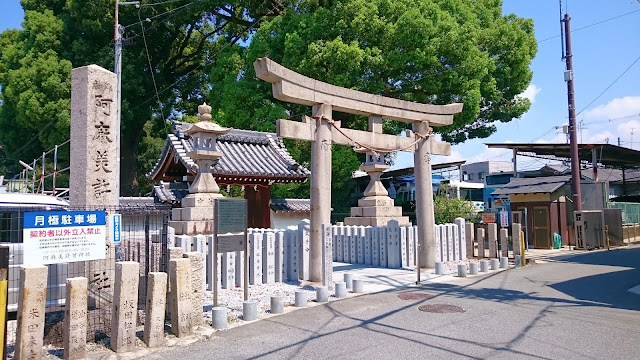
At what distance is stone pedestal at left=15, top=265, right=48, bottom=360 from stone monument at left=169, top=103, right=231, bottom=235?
6.30m

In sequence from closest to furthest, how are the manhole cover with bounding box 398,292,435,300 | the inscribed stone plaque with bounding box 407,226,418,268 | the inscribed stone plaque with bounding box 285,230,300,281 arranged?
the manhole cover with bounding box 398,292,435,300, the inscribed stone plaque with bounding box 285,230,300,281, the inscribed stone plaque with bounding box 407,226,418,268

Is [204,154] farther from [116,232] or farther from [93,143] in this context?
[116,232]

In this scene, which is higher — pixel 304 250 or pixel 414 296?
pixel 304 250

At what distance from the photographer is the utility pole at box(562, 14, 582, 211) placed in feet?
66.7

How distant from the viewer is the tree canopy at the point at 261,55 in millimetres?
20922

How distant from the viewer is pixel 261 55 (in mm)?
22656

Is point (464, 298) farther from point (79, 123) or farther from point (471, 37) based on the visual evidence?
point (471, 37)

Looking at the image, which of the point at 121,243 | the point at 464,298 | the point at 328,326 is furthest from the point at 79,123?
the point at 464,298

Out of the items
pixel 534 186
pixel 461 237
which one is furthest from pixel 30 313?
pixel 534 186

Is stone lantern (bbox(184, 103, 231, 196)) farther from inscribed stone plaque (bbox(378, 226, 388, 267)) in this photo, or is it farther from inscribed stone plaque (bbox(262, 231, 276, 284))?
inscribed stone plaque (bbox(378, 226, 388, 267))

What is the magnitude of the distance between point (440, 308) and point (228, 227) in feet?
13.1

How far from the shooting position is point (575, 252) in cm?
1888

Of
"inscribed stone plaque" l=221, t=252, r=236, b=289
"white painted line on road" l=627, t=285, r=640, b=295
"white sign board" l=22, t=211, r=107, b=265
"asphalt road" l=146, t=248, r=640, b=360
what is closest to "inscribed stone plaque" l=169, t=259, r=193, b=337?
"asphalt road" l=146, t=248, r=640, b=360

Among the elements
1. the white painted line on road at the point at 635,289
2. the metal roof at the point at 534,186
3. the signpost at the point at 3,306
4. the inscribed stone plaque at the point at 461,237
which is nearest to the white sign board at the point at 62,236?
the signpost at the point at 3,306
